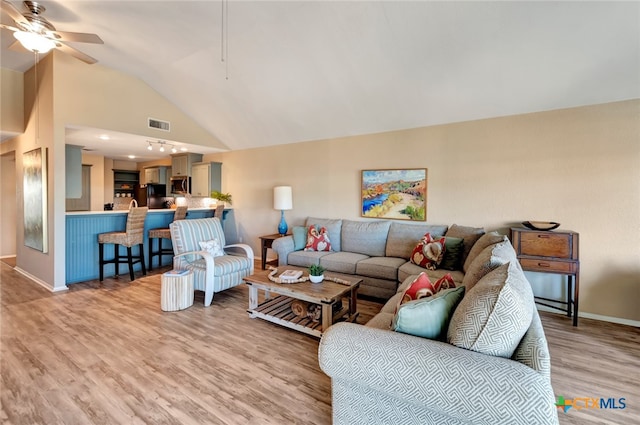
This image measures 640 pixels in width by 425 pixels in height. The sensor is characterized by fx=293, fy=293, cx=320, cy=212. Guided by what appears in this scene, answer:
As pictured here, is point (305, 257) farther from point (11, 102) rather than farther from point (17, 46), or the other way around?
point (11, 102)

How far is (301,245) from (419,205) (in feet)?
6.00

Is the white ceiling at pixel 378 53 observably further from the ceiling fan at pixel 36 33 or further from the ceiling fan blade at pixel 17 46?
the ceiling fan at pixel 36 33

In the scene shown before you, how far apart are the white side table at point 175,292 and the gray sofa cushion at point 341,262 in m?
1.68

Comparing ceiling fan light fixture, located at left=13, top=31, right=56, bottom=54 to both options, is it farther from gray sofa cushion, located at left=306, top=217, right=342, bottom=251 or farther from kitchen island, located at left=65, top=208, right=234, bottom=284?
gray sofa cushion, located at left=306, top=217, right=342, bottom=251

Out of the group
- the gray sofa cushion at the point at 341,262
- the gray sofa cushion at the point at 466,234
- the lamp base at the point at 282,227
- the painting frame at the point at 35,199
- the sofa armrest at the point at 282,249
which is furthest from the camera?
the lamp base at the point at 282,227

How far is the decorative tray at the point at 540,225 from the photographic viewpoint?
3.09 metres

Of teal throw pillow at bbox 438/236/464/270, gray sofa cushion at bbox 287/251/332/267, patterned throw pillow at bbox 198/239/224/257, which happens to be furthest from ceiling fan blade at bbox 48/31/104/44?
teal throw pillow at bbox 438/236/464/270

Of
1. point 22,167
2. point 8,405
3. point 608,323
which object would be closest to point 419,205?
point 608,323

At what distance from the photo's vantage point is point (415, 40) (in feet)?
9.48

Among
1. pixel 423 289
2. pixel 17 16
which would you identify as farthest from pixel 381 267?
pixel 17 16

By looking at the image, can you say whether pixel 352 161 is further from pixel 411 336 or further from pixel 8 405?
pixel 8 405

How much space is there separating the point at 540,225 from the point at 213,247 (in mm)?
3892

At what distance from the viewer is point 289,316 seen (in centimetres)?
291

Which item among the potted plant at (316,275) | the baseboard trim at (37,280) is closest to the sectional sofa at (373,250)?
the potted plant at (316,275)
